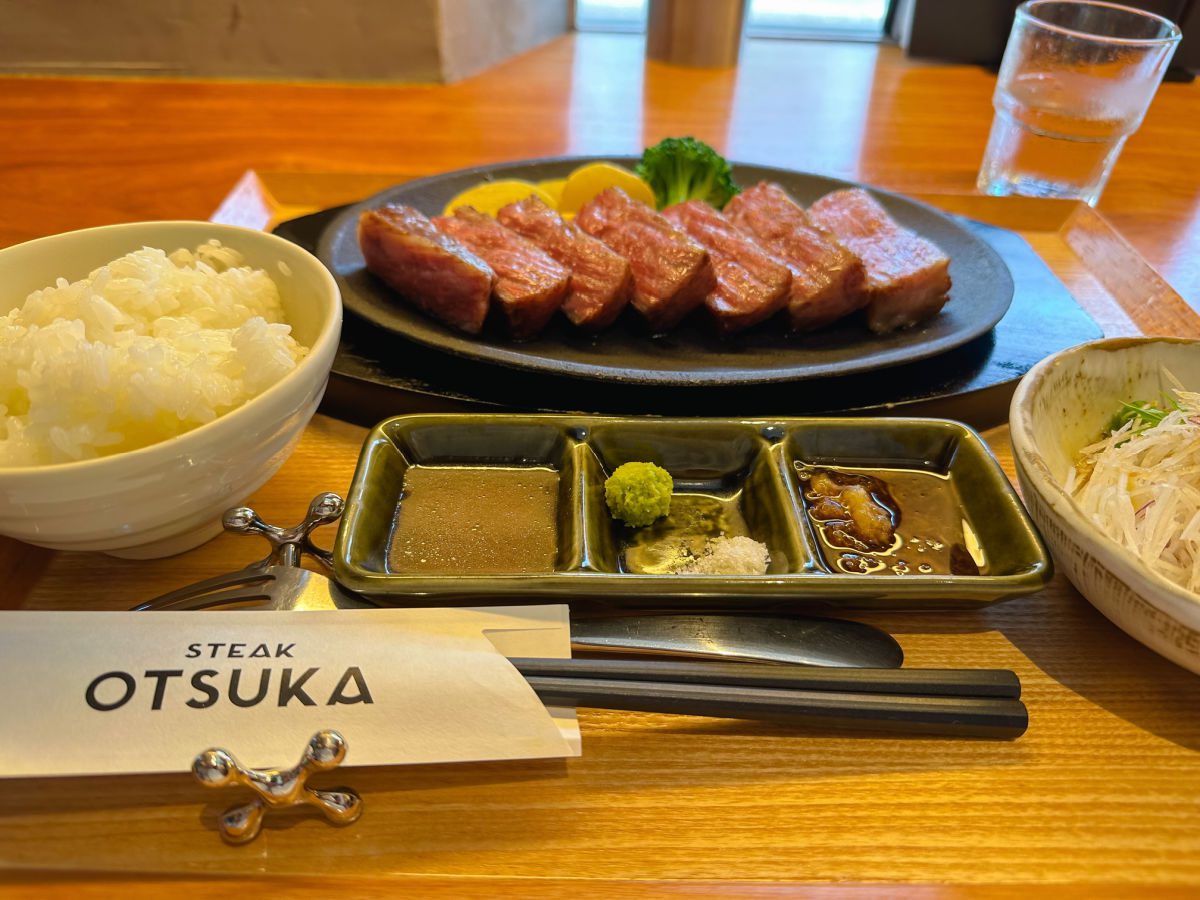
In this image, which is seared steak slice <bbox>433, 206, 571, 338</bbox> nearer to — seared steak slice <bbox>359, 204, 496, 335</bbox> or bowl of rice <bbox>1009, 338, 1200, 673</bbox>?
seared steak slice <bbox>359, 204, 496, 335</bbox>

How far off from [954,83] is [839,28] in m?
1.22

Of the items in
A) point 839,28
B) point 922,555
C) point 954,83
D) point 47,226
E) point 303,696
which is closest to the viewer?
point 303,696

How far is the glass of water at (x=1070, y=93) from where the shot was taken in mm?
2594

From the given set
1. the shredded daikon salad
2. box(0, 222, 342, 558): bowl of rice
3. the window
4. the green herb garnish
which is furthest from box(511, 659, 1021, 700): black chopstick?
the window

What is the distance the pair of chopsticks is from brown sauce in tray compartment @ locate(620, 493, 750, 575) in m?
0.25

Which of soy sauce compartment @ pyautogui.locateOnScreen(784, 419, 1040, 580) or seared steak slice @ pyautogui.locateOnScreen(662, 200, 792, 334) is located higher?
seared steak slice @ pyautogui.locateOnScreen(662, 200, 792, 334)

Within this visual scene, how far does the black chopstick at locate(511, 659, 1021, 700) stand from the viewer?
1.12 metres

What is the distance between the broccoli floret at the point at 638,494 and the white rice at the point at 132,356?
1.95 ft

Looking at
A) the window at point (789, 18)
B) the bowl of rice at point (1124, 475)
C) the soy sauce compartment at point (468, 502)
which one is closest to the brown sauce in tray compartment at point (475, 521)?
the soy sauce compartment at point (468, 502)

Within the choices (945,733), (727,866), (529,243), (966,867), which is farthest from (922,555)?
(529,243)

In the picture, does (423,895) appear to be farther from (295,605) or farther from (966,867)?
(966,867)

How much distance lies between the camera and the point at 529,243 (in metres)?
2.12

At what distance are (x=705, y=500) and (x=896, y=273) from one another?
0.89 metres

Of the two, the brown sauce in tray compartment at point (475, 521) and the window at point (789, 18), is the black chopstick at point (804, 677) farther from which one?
the window at point (789, 18)
